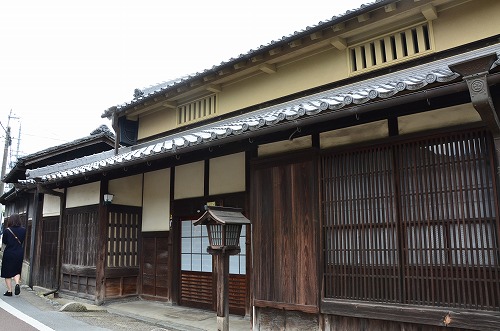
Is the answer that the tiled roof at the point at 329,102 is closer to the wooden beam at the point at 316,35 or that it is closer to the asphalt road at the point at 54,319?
the wooden beam at the point at 316,35

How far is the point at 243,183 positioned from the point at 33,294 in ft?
26.7

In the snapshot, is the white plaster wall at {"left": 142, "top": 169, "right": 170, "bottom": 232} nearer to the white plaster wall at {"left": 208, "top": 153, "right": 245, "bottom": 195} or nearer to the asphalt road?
the white plaster wall at {"left": 208, "top": 153, "right": 245, "bottom": 195}

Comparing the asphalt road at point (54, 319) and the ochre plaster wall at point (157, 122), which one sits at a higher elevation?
the ochre plaster wall at point (157, 122)

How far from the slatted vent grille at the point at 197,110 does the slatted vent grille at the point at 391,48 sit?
4169 millimetres

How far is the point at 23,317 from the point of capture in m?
8.53

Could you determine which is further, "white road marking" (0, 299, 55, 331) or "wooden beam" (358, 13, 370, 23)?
"white road marking" (0, 299, 55, 331)

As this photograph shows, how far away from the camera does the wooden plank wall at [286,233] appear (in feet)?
21.6

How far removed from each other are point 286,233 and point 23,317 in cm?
623

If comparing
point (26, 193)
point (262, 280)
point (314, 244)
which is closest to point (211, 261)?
point (262, 280)

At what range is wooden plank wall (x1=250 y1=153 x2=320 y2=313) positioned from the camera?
6.59m

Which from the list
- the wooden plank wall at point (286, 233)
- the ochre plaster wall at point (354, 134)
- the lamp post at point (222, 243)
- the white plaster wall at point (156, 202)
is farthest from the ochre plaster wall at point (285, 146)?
the white plaster wall at point (156, 202)

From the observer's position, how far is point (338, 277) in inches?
248

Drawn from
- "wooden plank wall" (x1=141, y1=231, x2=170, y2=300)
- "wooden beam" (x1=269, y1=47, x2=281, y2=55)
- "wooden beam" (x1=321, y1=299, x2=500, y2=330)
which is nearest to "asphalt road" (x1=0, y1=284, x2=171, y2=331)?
"wooden plank wall" (x1=141, y1=231, x2=170, y2=300)

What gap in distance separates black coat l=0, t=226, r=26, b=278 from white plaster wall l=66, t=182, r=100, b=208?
1836mm
